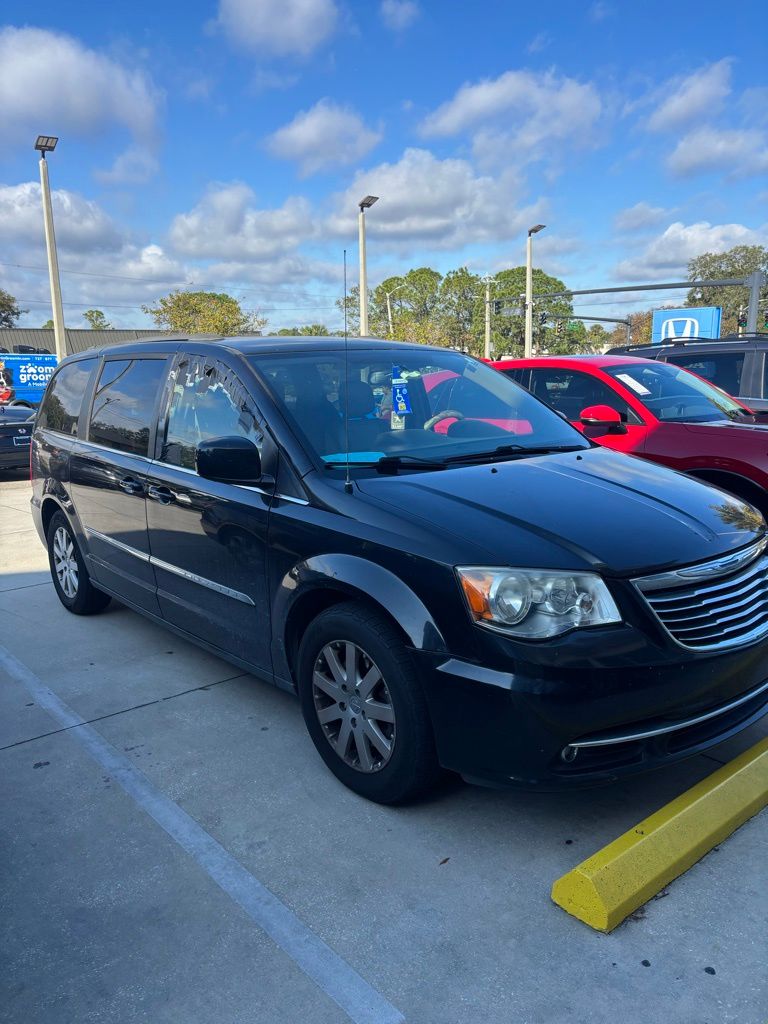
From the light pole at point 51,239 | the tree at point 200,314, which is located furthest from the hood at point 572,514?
the tree at point 200,314

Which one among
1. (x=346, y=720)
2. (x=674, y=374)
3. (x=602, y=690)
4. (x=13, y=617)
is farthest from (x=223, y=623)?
(x=674, y=374)

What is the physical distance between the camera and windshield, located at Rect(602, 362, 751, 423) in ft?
20.0

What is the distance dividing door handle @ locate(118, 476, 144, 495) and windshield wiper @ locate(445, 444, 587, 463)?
1.78 metres

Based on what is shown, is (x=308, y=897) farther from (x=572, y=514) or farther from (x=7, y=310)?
(x=7, y=310)

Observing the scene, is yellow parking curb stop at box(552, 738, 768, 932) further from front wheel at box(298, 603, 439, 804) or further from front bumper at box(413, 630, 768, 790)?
front wheel at box(298, 603, 439, 804)

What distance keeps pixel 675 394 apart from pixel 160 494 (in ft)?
14.3

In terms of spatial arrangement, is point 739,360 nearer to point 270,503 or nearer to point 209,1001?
point 270,503

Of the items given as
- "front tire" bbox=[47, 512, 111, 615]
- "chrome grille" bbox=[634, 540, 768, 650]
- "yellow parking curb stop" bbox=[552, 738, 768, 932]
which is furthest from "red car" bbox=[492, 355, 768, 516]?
"front tire" bbox=[47, 512, 111, 615]

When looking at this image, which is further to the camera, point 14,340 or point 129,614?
point 14,340

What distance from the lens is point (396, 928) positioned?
2.32 metres

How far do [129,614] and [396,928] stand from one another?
362 cm

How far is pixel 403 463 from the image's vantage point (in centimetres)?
324

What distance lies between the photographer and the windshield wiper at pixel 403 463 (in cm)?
320

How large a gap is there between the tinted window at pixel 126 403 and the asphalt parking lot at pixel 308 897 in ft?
5.18
